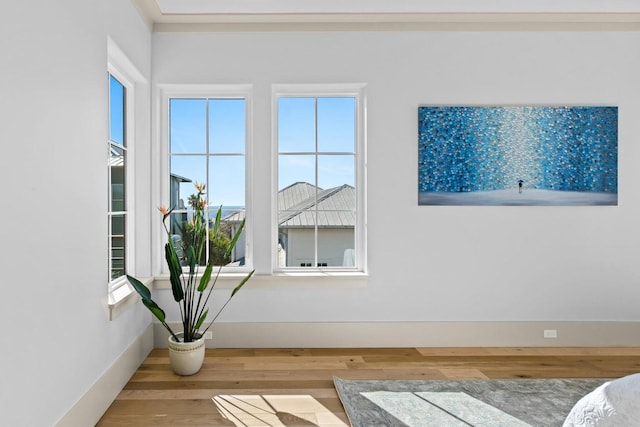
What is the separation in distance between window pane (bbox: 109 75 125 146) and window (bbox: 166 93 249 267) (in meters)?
0.42

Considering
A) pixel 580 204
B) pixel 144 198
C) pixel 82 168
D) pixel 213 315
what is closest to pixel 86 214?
pixel 82 168

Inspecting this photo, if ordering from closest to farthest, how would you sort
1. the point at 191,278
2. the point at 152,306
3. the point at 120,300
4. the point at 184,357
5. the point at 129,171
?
the point at 120,300
the point at 152,306
the point at 184,357
the point at 191,278
the point at 129,171

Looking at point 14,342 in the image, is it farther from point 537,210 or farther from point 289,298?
point 537,210

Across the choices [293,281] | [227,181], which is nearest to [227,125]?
[227,181]

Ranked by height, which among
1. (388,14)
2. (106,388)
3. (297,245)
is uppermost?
(388,14)

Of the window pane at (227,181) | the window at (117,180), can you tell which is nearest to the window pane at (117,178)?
the window at (117,180)

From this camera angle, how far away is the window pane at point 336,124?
3.26 meters

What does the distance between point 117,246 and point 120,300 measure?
522 mm

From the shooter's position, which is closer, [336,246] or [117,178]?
[117,178]

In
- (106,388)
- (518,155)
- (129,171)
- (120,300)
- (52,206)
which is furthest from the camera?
(518,155)

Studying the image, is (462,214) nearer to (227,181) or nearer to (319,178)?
(319,178)

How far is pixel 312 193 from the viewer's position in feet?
10.7

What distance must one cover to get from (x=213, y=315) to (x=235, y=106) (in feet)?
5.68

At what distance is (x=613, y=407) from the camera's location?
1.28 m
